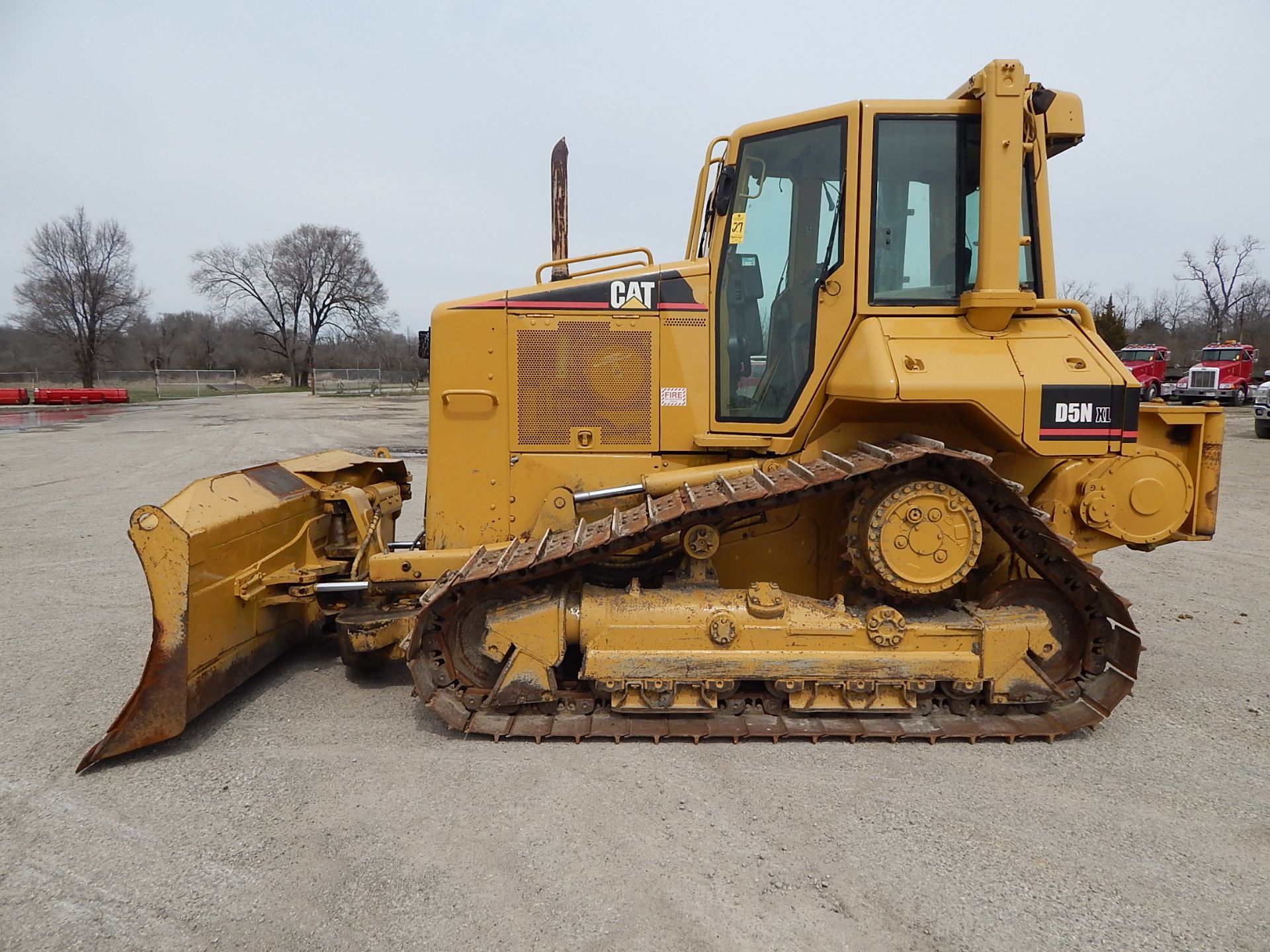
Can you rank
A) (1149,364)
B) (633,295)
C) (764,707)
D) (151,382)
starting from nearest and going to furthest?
(764,707), (633,295), (1149,364), (151,382)

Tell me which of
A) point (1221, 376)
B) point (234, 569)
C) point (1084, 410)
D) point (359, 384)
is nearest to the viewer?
point (1084, 410)

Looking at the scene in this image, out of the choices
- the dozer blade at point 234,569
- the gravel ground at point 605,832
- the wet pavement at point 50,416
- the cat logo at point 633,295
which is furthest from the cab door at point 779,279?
the wet pavement at point 50,416

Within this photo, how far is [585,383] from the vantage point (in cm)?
404

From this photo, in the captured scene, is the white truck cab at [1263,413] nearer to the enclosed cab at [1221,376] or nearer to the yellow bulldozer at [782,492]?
the enclosed cab at [1221,376]

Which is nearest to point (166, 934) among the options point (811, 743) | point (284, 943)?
point (284, 943)

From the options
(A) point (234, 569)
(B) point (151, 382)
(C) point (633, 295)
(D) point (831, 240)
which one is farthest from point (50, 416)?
(D) point (831, 240)

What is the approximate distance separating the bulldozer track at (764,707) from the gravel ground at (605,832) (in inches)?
4.2

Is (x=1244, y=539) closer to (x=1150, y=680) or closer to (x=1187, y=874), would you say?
(x=1150, y=680)

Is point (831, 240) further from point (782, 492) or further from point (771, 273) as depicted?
point (782, 492)

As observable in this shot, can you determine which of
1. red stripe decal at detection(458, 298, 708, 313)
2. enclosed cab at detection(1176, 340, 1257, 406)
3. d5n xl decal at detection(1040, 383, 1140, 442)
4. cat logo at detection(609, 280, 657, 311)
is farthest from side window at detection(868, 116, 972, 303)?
enclosed cab at detection(1176, 340, 1257, 406)

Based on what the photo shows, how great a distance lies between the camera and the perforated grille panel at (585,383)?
4.02 meters

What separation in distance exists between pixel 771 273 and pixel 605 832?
2878mm

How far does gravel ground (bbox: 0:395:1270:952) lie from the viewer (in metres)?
2.33

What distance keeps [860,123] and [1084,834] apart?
3.38 meters
